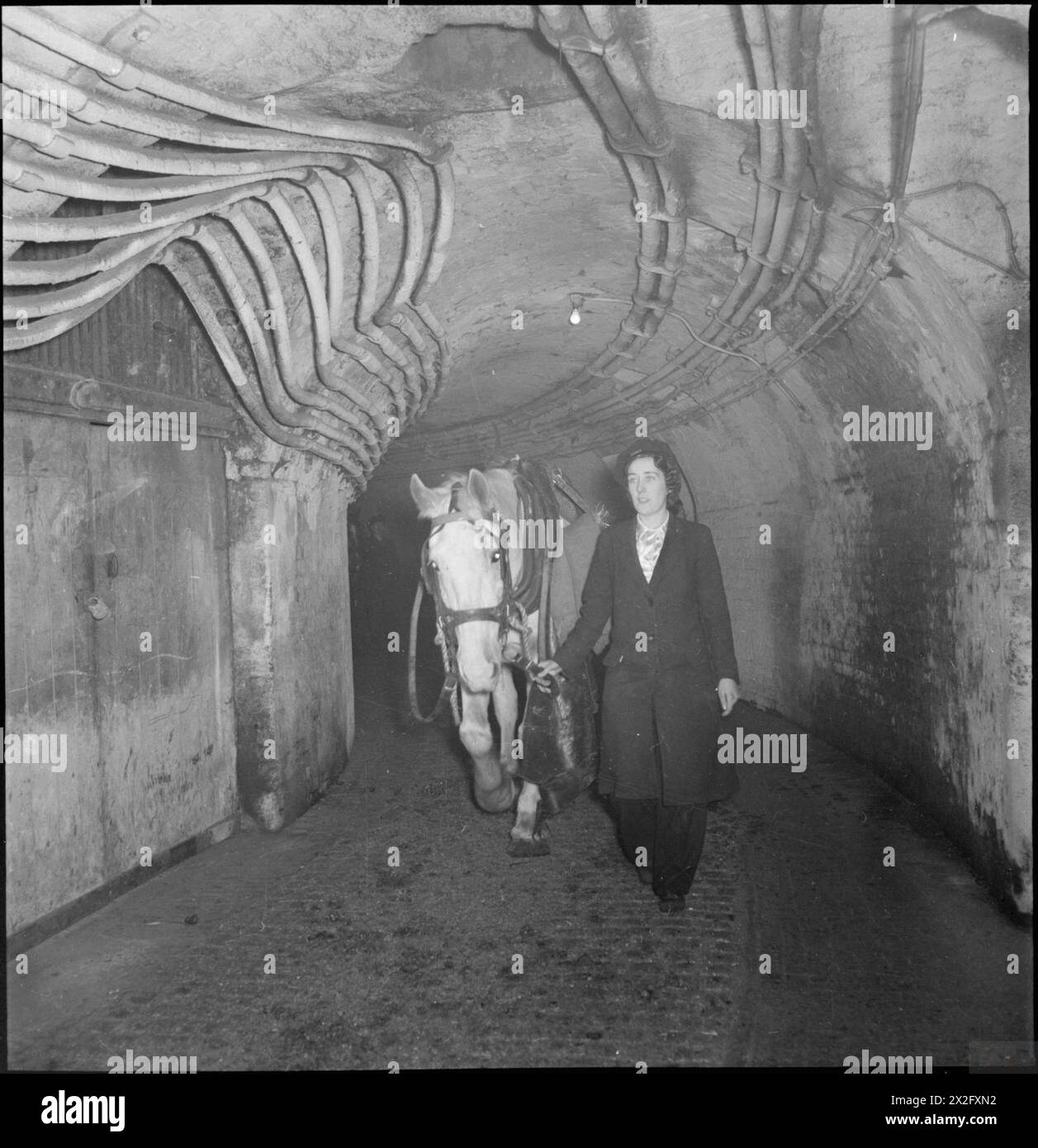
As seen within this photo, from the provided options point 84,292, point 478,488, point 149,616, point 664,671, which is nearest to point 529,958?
point 664,671

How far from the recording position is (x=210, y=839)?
480cm

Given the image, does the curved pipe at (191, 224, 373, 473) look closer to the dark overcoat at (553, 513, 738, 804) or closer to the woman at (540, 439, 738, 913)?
the woman at (540, 439, 738, 913)

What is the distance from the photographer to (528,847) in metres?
4.56

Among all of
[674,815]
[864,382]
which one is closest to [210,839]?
[674,815]

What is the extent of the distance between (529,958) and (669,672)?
1.41 metres

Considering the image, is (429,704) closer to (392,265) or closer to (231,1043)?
(392,265)

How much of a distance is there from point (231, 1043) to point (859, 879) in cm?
310

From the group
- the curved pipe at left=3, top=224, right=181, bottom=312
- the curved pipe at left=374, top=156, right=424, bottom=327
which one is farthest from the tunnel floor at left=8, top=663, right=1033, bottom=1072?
the curved pipe at left=374, top=156, right=424, bottom=327

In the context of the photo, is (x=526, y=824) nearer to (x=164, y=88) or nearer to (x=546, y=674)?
(x=546, y=674)

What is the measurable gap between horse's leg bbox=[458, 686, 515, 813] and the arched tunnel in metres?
0.21

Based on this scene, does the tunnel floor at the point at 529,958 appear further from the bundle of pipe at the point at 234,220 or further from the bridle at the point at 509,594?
the bundle of pipe at the point at 234,220

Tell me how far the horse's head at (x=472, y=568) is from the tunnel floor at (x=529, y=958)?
119 centimetres

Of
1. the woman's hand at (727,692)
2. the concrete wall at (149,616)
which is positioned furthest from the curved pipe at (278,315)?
the woman's hand at (727,692)

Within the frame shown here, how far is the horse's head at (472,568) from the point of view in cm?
420
